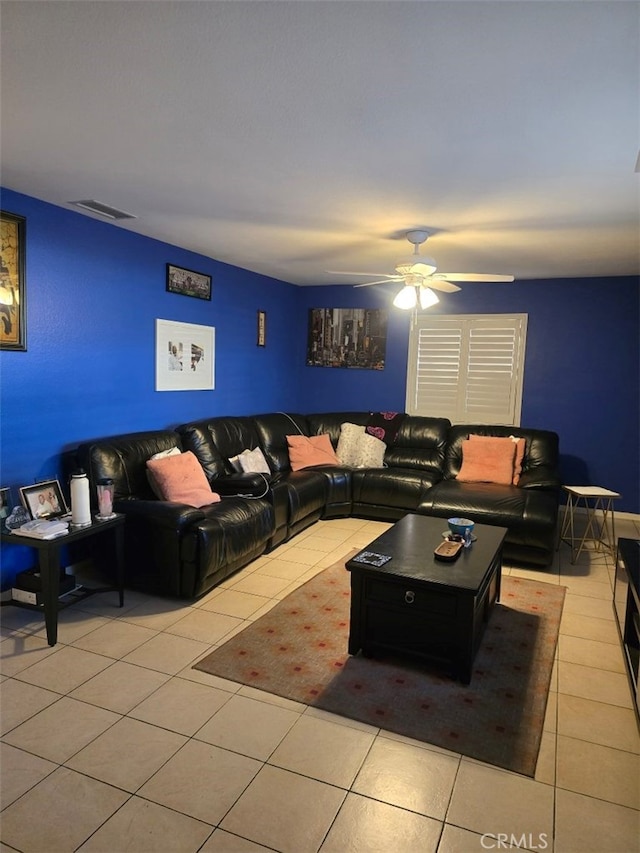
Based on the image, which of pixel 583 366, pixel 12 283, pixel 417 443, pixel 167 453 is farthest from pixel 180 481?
→ pixel 583 366

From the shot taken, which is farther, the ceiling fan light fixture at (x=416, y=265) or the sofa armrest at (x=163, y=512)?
the ceiling fan light fixture at (x=416, y=265)

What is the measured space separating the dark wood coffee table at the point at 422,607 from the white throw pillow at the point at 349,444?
107 inches

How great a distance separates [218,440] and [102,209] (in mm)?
2030

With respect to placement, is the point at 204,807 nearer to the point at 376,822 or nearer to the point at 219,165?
the point at 376,822

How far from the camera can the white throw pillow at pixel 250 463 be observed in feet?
15.4

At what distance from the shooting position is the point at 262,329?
596cm

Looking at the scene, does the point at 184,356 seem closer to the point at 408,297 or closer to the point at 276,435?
the point at 276,435

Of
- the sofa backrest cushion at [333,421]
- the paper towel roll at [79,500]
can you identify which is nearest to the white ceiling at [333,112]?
the paper towel roll at [79,500]

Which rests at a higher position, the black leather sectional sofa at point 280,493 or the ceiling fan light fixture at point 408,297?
the ceiling fan light fixture at point 408,297

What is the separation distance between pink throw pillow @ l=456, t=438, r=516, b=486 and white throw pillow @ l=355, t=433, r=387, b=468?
869mm

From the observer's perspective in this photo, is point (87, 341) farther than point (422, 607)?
Yes

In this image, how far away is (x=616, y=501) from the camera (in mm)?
5469

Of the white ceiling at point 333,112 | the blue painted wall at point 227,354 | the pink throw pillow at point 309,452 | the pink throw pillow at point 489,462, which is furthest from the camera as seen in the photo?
the pink throw pillow at point 309,452

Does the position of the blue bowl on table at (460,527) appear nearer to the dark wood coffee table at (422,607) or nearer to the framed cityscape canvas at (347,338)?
the dark wood coffee table at (422,607)
